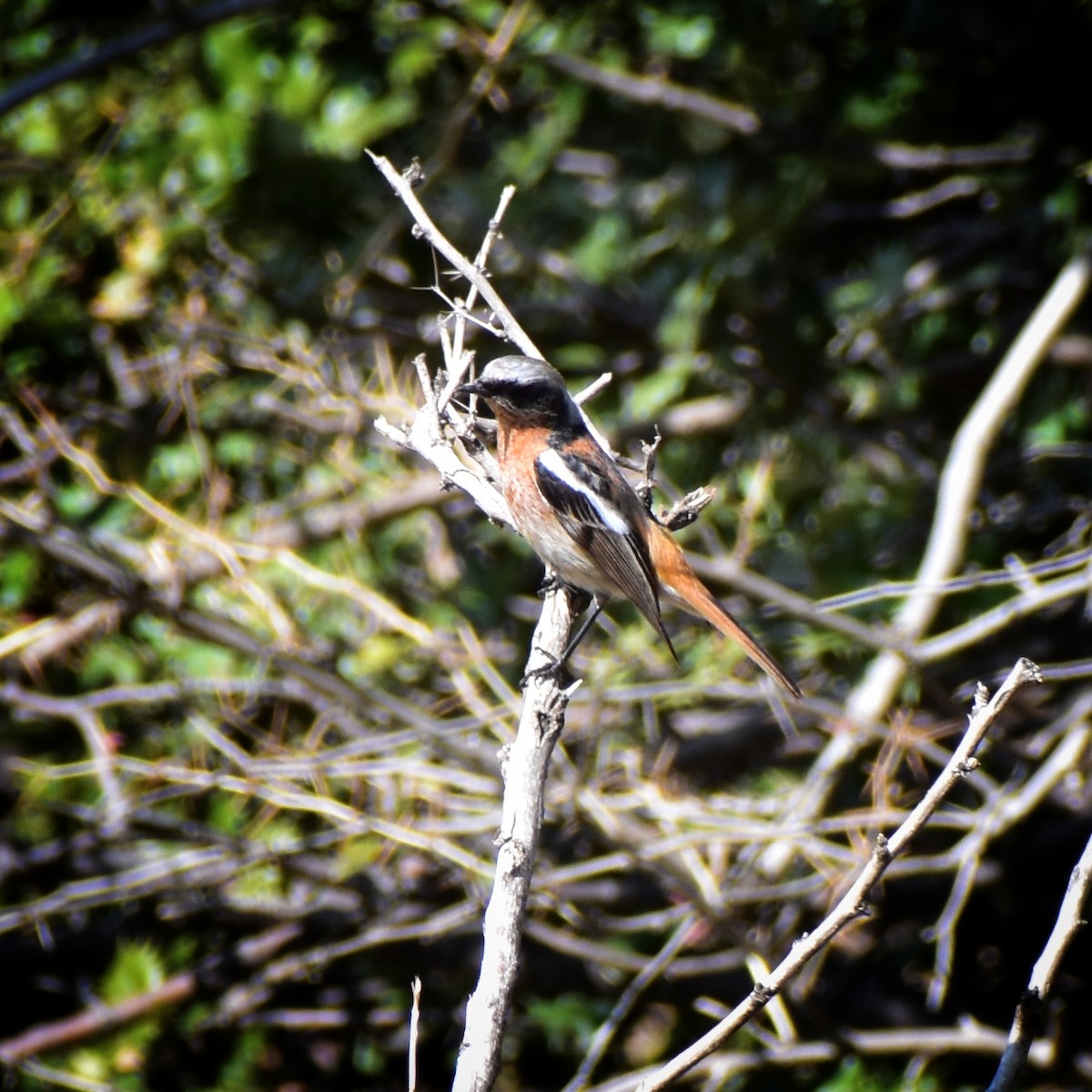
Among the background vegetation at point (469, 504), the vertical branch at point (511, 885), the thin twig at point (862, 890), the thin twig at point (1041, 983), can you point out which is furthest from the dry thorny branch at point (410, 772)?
the thin twig at point (1041, 983)

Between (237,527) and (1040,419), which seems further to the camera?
(237,527)

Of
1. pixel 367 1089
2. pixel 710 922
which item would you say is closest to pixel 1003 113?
pixel 710 922

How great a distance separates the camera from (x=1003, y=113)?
5.58 m

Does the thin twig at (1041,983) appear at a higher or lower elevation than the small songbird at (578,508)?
lower

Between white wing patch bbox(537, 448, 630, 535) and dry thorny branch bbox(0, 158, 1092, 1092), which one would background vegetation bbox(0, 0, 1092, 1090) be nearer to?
dry thorny branch bbox(0, 158, 1092, 1092)

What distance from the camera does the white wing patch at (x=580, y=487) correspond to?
4.36m

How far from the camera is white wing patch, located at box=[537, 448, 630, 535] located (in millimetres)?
4363

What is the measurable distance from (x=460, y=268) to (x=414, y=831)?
220 cm

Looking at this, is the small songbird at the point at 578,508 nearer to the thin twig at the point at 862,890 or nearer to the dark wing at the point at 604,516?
the dark wing at the point at 604,516

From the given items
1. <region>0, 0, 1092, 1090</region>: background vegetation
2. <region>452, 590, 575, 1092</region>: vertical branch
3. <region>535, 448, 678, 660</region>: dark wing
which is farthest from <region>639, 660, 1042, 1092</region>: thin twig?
<region>0, 0, 1092, 1090</region>: background vegetation

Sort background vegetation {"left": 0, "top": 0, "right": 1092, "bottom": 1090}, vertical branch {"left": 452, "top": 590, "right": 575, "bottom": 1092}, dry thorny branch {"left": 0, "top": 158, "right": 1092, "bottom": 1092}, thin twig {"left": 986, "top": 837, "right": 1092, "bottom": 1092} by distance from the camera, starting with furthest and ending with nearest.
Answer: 1. background vegetation {"left": 0, "top": 0, "right": 1092, "bottom": 1090}
2. dry thorny branch {"left": 0, "top": 158, "right": 1092, "bottom": 1092}
3. vertical branch {"left": 452, "top": 590, "right": 575, "bottom": 1092}
4. thin twig {"left": 986, "top": 837, "right": 1092, "bottom": 1092}

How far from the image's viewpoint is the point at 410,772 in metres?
4.76

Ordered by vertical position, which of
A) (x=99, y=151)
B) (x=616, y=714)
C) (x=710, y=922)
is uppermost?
(x=99, y=151)

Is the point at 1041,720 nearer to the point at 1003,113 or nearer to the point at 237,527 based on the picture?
the point at 1003,113
